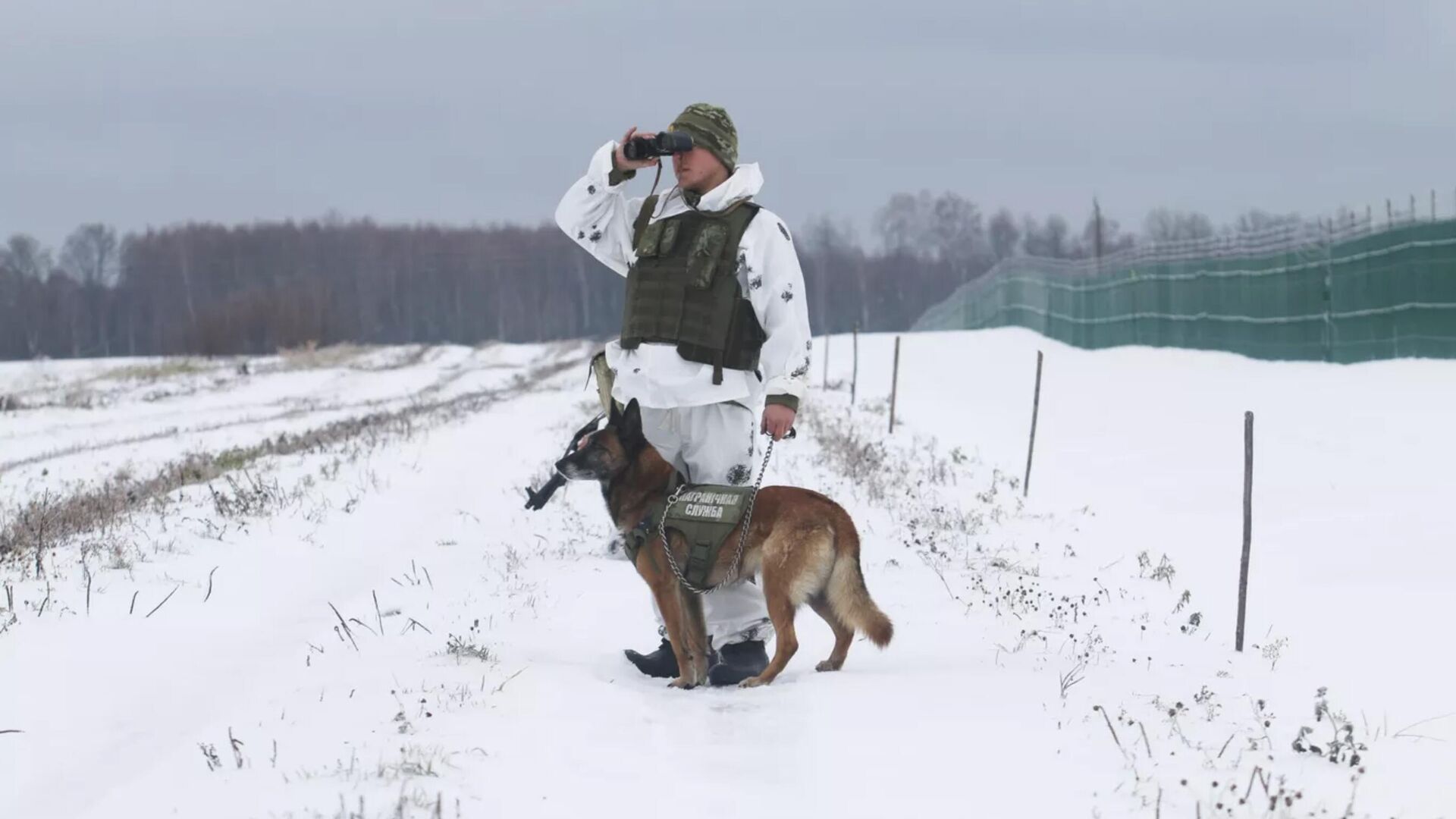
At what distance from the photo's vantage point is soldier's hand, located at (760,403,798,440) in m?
5.12

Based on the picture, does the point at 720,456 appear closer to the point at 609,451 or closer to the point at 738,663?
the point at 609,451

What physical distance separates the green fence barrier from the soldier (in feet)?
61.0

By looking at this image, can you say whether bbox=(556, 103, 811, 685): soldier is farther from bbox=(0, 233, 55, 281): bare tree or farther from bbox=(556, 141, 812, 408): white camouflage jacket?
bbox=(0, 233, 55, 281): bare tree

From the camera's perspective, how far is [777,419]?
5133 millimetres

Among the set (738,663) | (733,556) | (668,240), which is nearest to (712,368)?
(668,240)

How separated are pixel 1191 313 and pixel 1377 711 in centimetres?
2600

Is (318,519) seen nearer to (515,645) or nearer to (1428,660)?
(515,645)

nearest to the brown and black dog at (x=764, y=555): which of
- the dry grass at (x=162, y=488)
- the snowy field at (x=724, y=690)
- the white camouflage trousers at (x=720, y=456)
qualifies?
the white camouflage trousers at (x=720, y=456)

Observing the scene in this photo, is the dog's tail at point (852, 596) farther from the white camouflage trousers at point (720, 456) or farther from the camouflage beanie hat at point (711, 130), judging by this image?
the camouflage beanie hat at point (711, 130)

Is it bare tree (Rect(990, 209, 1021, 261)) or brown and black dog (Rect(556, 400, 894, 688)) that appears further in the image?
bare tree (Rect(990, 209, 1021, 261))

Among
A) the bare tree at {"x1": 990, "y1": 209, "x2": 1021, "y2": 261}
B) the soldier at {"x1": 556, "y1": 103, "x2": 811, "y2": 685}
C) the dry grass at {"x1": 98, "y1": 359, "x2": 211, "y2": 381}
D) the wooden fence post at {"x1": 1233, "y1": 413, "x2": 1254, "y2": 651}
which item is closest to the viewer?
the soldier at {"x1": 556, "y1": 103, "x2": 811, "y2": 685}

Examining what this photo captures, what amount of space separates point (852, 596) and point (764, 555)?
394 mm

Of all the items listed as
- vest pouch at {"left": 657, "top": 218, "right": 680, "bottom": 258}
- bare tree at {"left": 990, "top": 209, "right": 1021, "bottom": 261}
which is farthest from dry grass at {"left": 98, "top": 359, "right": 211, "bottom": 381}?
bare tree at {"left": 990, "top": 209, "right": 1021, "bottom": 261}

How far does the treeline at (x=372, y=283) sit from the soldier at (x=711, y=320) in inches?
3251
